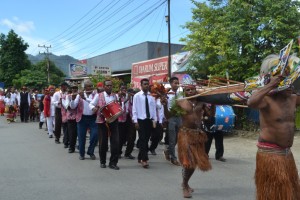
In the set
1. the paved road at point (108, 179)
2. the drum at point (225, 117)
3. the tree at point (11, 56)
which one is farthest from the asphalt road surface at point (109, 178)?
the tree at point (11, 56)

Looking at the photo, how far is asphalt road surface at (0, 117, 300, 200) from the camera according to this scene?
5.89 m

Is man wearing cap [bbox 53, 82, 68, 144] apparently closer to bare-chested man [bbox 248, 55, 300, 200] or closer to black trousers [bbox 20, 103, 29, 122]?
bare-chested man [bbox 248, 55, 300, 200]

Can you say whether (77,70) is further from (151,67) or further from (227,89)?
(227,89)

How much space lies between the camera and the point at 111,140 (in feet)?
26.1

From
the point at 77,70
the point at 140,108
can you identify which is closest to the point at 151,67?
the point at 140,108

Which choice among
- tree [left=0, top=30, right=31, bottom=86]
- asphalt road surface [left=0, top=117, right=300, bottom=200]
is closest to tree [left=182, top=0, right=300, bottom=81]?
asphalt road surface [left=0, top=117, right=300, bottom=200]

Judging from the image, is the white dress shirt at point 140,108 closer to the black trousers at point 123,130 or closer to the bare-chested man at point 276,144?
the black trousers at point 123,130

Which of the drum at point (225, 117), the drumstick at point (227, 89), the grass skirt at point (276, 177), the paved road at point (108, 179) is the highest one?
the drumstick at point (227, 89)

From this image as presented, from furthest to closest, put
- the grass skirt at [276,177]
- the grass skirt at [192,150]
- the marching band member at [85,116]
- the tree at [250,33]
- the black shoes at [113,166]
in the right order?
1. the tree at [250,33]
2. the marching band member at [85,116]
3. the black shoes at [113,166]
4. the grass skirt at [192,150]
5. the grass skirt at [276,177]

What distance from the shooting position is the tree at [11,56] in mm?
38938

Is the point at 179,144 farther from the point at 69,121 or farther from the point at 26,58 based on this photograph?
the point at 26,58

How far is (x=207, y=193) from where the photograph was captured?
19.7 ft

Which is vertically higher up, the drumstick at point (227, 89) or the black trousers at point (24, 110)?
the drumstick at point (227, 89)

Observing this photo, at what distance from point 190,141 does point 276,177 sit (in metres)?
2.18
